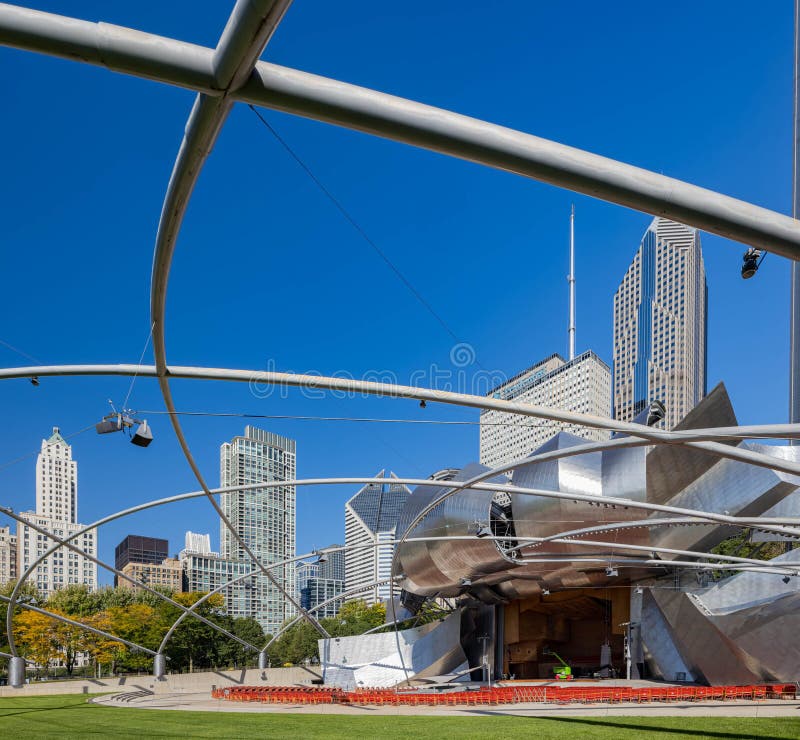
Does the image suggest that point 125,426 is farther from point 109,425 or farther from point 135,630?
point 135,630

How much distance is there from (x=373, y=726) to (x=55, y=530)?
14150 centimetres

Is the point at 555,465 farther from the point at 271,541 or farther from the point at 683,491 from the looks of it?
the point at 271,541

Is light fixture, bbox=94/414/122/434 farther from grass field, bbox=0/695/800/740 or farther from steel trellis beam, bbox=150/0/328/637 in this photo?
grass field, bbox=0/695/800/740

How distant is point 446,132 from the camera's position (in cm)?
427

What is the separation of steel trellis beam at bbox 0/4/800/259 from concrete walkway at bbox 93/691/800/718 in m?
22.9

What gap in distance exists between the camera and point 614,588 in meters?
44.4

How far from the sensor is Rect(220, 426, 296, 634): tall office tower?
163875 millimetres

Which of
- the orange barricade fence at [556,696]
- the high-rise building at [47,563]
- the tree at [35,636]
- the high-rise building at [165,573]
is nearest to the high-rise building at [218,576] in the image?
the high-rise building at [165,573]

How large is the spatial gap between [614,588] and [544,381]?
79.4m

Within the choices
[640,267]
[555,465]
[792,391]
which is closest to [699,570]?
[555,465]

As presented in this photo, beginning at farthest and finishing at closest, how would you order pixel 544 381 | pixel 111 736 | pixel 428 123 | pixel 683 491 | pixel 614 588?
pixel 544 381 → pixel 614 588 → pixel 683 491 → pixel 111 736 → pixel 428 123

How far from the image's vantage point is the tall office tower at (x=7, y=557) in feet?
467

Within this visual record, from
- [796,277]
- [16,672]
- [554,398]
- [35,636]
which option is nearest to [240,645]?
[35,636]

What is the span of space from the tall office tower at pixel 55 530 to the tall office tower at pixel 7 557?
4.68 feet
